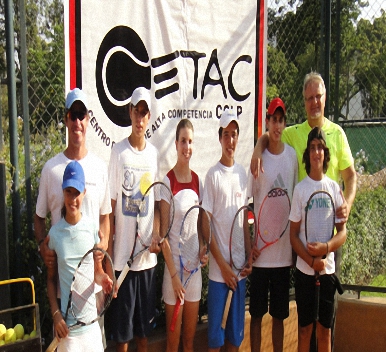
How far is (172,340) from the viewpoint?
11.5 ft

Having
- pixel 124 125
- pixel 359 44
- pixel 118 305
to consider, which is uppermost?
pixel 359 44

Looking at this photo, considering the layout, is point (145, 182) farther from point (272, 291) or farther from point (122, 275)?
point (272, 291)

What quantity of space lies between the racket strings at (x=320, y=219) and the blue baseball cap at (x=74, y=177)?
1.49 meters

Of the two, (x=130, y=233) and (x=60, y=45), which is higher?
(x=60, y=45)

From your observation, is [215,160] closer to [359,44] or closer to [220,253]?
[220,253]

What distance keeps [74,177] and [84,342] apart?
83 centimetres

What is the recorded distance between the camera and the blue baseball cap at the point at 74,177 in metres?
2.72

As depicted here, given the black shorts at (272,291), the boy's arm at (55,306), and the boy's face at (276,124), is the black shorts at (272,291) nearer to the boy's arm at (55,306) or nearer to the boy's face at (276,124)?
the boy's face at (276,124)

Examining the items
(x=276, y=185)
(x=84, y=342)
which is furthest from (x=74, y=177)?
(x=276, y=185)

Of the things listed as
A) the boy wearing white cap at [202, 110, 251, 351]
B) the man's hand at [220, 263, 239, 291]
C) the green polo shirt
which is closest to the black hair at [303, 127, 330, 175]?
the green polo shirt

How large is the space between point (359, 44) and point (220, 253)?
5875 millimetres

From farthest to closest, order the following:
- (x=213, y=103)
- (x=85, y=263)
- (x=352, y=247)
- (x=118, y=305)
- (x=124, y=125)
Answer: (x=352, y=247)
(x=213, y=103)
(x=124, y=125)
(x=118, y=305)
(x=85, y=263)

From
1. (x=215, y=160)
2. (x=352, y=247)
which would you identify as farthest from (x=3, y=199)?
(x=352, y=247)

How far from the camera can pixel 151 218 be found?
3336mm
